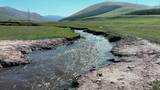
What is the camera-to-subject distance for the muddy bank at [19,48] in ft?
151

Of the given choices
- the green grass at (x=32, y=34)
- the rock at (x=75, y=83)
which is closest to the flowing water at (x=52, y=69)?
the rock at (x=75, y=83)

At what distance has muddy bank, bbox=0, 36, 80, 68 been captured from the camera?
151 feet

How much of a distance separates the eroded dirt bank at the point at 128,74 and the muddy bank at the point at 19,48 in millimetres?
13208

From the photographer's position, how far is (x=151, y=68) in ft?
127

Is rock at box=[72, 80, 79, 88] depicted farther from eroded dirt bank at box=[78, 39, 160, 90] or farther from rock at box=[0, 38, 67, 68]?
rock at box=[0, 38, 67, 68]

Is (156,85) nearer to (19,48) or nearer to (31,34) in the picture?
(19,48)

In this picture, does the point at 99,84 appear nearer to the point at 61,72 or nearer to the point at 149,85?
the point at 149,85

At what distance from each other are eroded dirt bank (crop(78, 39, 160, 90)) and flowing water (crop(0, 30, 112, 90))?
2.67 metres

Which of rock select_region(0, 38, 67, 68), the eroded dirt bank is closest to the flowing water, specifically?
rock select_region(0, 38, 67, 68)

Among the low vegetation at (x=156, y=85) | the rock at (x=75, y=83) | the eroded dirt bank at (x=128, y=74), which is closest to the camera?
the low vegetation at (x=156, y=85)

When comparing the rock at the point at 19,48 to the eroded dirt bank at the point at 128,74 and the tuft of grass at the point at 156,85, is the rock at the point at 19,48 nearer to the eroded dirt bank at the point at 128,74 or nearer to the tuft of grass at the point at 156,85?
the eroded dirt bank at the point at 128,74

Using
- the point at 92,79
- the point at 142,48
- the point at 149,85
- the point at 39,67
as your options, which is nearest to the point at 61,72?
the point at 39,67

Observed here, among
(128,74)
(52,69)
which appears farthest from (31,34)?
(128,74)

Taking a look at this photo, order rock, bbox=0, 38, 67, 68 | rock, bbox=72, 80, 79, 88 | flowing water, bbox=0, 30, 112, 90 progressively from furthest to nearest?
rock, bbox=0, 38, 67, 68
flowing water, bbox=0, 30, 112, 90
rock, bbox=72, 80, 79, 88
